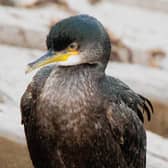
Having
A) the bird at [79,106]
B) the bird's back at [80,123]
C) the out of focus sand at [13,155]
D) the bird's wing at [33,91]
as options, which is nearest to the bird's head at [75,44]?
the bird at [79,106]

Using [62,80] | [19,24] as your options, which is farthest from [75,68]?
[19,24]

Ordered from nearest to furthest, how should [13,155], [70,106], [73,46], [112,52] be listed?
1. [73,46]
2. [70,106]
3. [13,155]
4. [112,52]

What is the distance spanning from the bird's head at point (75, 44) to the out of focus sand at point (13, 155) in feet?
5.34

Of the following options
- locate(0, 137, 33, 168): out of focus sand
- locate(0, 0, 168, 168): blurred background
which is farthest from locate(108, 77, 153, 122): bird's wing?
locate(0, 137, 33, 168): out of focus sand

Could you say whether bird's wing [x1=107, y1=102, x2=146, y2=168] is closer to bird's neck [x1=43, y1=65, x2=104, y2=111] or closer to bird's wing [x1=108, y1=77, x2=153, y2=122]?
bird's wing [x1=108, y1=77, x2=153, y2=122]

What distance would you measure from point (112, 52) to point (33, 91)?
13.9ft

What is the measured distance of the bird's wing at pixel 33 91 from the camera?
17.8ft

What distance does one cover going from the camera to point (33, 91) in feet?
17.9

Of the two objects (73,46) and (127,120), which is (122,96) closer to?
(127,120)

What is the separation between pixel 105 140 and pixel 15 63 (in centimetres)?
352

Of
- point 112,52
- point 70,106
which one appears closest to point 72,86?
point 70,106

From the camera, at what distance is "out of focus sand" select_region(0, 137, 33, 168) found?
6691 millimetres

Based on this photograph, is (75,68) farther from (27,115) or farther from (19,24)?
(19,24)

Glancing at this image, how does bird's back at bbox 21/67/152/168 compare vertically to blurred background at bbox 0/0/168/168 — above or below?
above
